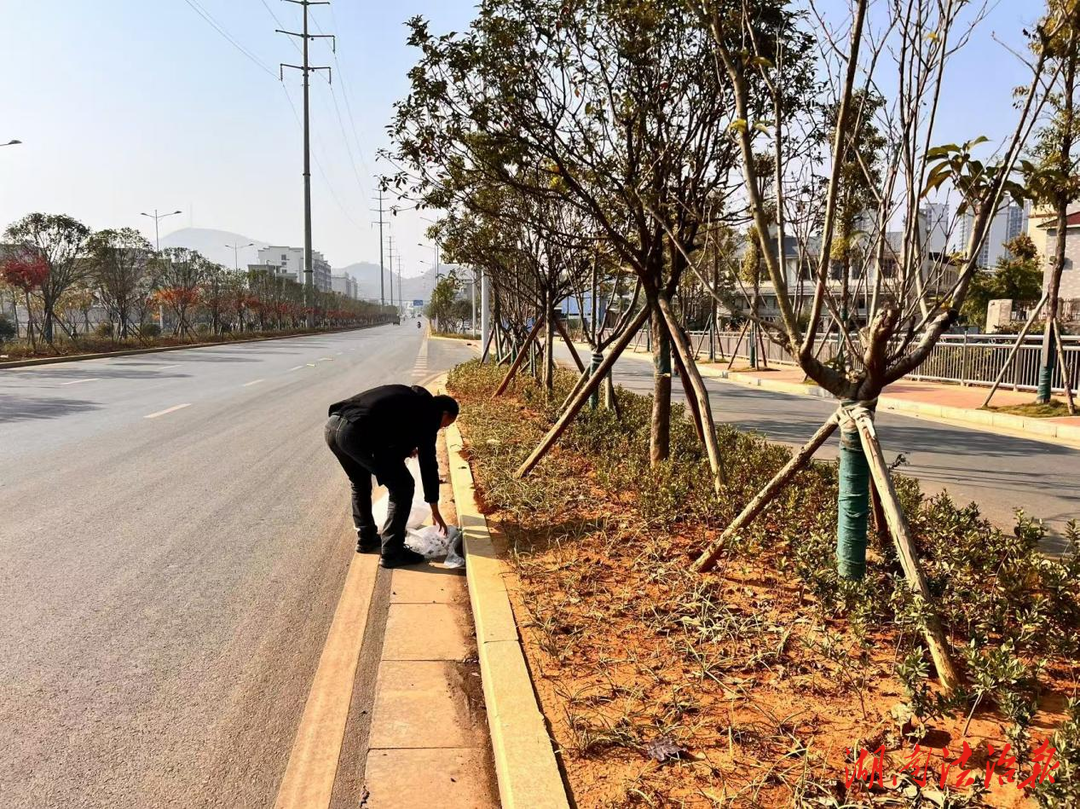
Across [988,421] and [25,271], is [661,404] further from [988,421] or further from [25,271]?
[25,271]

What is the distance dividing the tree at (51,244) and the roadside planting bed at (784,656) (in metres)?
27.7

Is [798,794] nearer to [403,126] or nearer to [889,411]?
[403,126]

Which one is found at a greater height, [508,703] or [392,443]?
[392,443]

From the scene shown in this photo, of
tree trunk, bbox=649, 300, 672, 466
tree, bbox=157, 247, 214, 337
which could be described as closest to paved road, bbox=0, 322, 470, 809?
tree trunk, bbox=649, 300, 672, 466

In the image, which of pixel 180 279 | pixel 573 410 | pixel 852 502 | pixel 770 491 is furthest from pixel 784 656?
pixel 180 279

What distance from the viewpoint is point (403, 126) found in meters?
7.61

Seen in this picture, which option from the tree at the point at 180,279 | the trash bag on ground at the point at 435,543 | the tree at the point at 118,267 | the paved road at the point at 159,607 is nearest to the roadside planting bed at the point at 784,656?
the trash bag on ground at the point at 435,543

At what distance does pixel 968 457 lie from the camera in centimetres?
953

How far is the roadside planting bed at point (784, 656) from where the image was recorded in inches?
97.3

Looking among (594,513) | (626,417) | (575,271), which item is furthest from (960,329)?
(594,513)

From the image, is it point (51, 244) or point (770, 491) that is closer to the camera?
point (770, 491)

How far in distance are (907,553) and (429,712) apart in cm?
205

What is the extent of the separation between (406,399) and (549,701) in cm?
253

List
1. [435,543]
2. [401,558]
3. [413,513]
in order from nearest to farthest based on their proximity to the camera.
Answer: [401,558], [435,543], [413,513]
